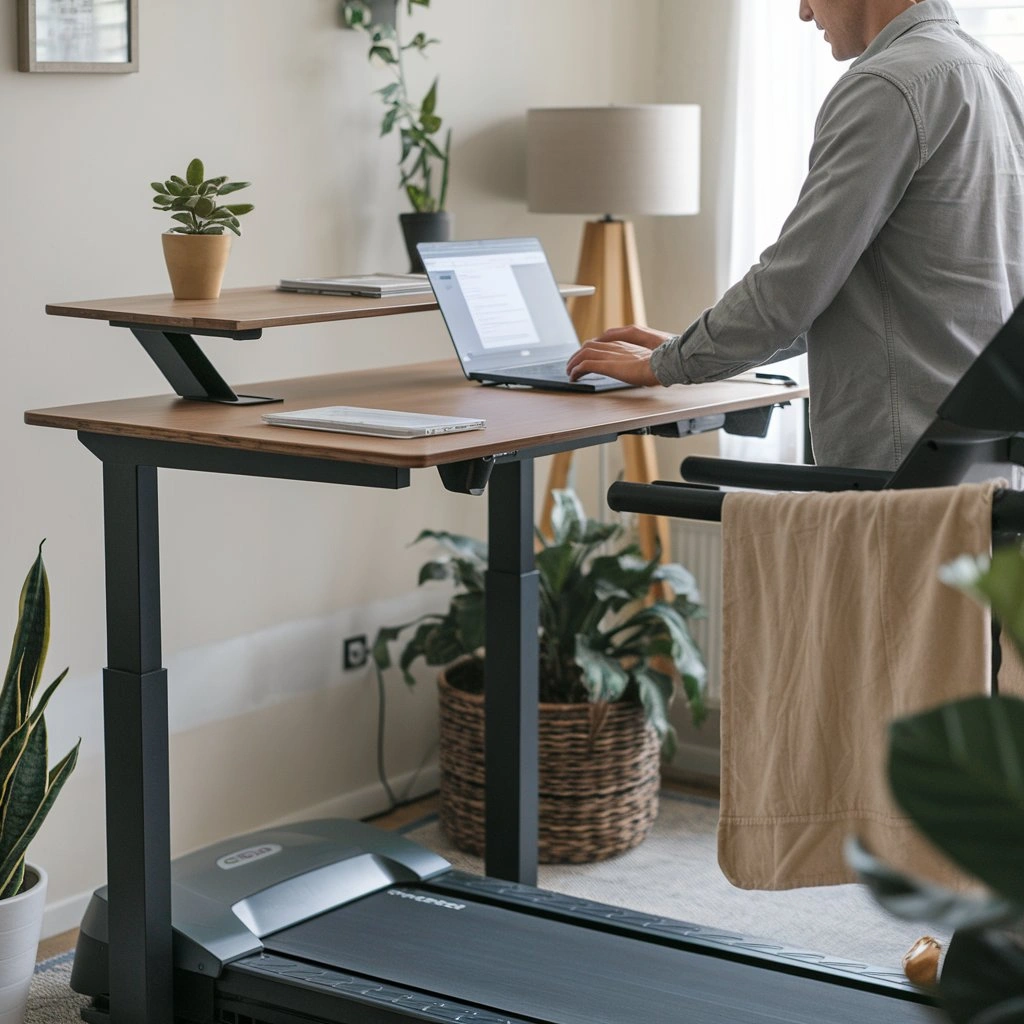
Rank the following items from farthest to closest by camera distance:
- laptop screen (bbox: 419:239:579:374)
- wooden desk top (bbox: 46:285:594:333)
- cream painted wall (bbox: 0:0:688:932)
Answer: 1. cream painted wall (bbox: 0:0:688:932)
2. laptop screen (bbox: 419:239:579:374)
3. wooden desk top (bbox: 46:285:594:333)

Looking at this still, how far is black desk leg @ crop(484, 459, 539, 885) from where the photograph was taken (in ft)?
9.28

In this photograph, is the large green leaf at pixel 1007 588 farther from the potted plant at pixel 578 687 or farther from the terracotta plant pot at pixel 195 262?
the potted plant at pixel 578 687

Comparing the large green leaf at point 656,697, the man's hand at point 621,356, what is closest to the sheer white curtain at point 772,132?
the large green leaf at point 656,697

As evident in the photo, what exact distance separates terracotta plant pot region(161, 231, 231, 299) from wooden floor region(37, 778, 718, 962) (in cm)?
129

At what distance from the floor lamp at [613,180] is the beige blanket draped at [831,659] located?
1699 millimetres

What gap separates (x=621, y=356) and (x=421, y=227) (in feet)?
3.45

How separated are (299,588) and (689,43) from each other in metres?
1.65

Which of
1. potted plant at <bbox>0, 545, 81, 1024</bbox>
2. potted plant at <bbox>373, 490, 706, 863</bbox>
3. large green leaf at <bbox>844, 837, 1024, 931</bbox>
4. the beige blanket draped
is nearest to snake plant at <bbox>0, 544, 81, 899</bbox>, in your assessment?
potted plant at <bbox>0, 545, 81, 1024</bbox>

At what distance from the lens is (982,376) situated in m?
1.63

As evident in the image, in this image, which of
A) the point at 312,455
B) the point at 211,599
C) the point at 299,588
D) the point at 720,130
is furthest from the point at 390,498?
the point at 312,455

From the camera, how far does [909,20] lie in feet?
6.68

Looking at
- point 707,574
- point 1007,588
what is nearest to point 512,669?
point 707,574

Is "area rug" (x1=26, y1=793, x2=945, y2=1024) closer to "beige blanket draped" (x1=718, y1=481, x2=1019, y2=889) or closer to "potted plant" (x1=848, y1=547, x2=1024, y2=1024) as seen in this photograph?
"beige blanket draped" (x1=718, y1=481, x2=1019, y2=889)

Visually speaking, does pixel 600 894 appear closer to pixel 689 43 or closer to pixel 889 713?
pixel 889 713
